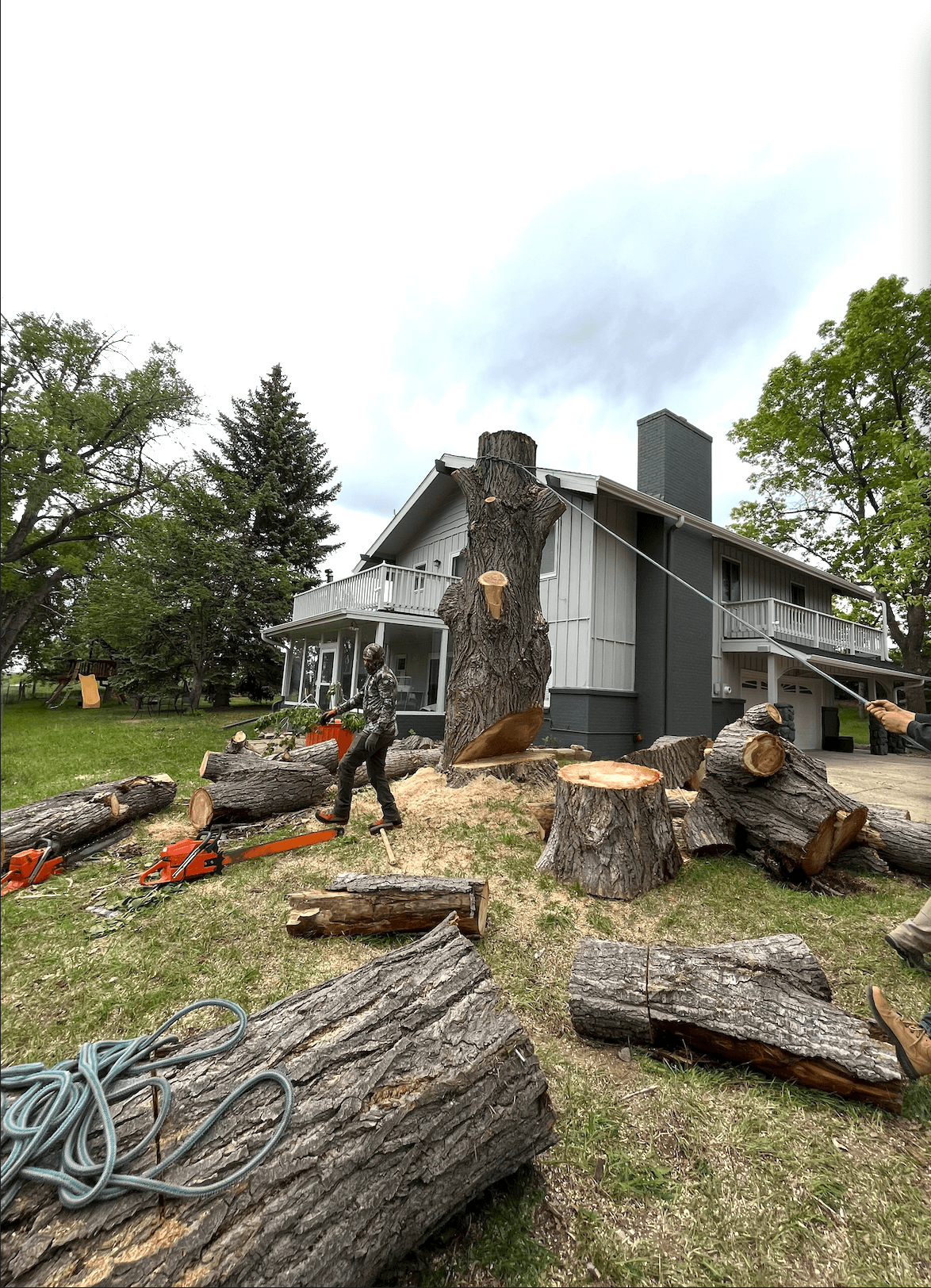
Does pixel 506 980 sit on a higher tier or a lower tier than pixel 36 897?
lower

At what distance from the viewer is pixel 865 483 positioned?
453 inches

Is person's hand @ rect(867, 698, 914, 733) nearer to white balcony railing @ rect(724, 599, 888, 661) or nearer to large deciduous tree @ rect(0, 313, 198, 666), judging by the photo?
large deciduous tree @ rect(0, 313, 198, 666)

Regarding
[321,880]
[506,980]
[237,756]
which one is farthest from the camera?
[237,756]

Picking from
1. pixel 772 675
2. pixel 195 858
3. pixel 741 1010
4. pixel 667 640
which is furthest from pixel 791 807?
pixel 772 675

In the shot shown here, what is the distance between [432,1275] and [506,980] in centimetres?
131

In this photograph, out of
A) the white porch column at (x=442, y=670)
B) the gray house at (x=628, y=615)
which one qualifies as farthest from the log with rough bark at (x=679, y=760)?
the white porch column at (x=442, y=670)

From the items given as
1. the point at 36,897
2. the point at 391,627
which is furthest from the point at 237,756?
the point at 391,627

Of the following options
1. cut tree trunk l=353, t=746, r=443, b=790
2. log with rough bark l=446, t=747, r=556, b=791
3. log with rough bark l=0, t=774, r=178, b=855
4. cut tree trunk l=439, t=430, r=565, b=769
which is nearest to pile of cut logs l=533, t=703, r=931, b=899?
log with rough bark l=446, t=747, r=556, b=791

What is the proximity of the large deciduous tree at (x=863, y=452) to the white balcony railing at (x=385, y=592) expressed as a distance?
7499mm

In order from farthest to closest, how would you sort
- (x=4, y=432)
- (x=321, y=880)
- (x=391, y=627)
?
(x=391, y=627), (x=321, y=880), (x=4, y=432)

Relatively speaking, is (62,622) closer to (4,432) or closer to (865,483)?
(4,432)

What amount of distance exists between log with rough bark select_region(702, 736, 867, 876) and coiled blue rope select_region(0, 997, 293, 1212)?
3785 mm

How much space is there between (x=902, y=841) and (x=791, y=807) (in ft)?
3.62

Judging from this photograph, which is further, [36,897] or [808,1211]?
[808,1211]
